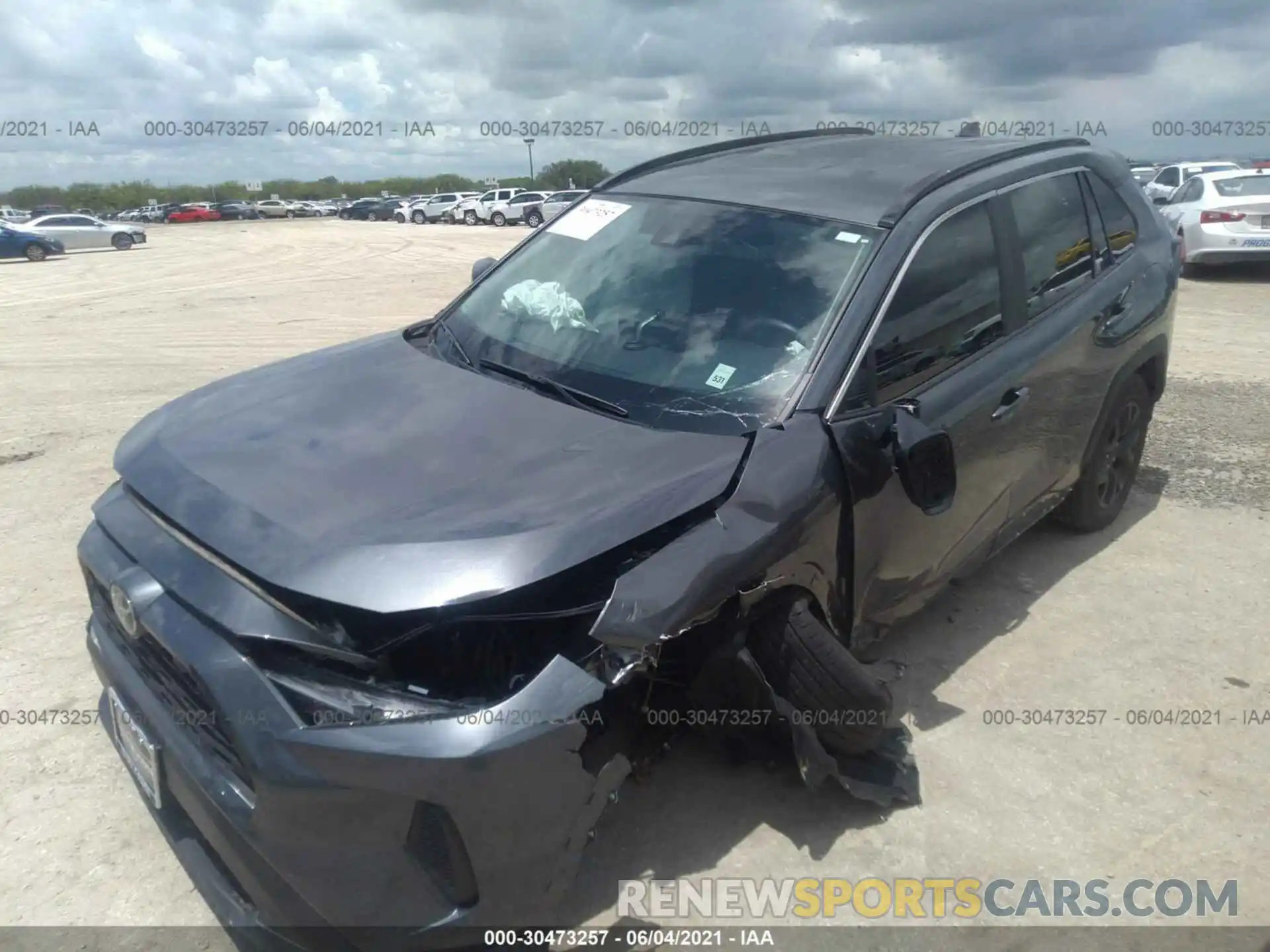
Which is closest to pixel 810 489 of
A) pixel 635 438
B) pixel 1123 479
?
pixel 635 438

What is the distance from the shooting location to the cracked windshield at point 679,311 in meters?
2.97

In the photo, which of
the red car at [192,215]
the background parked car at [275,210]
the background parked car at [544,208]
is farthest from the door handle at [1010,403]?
the background parked car at [275,210]

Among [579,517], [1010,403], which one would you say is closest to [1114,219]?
[1010,403]

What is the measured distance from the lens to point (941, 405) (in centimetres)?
323

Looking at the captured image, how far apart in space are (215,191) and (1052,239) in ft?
367

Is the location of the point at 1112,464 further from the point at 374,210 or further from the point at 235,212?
the point at 235,212

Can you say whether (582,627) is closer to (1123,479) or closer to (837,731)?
(837,731)

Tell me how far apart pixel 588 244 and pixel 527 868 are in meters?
2.46

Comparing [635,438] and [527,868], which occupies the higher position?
[635,438]

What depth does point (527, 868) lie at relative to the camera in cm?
212

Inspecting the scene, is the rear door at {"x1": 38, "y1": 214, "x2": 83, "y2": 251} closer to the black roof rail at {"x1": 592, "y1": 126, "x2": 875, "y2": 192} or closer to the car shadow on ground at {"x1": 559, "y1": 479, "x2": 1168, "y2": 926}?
the black roof rail at {"x1": 592, "y1": 126, "x2": 875, "y2": 192}

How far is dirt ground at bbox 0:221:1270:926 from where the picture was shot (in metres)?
2.78

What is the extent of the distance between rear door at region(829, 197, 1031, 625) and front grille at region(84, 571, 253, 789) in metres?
1.79

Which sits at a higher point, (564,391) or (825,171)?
(825,171)
